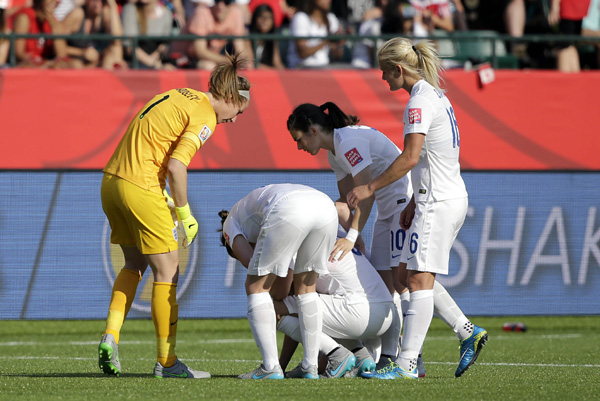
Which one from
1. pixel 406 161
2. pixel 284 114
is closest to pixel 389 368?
pixel 406 161

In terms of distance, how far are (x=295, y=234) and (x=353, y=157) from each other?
85 centimetres

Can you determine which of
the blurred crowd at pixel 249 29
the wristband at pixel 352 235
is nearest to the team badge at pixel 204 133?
the wristband at pixel 352 235

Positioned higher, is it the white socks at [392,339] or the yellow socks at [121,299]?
the yellow socks at [121,299]

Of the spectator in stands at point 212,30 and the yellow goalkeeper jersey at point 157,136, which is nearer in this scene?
the yellow goalkeeper jersey at point 157,136

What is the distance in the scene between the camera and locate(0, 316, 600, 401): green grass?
4.98 meters

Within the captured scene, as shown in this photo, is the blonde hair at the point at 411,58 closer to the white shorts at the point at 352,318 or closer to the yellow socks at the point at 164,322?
the white shorts at the point at 352,318

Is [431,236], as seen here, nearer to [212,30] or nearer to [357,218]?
[357,218]

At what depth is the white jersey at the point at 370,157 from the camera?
606 centimetres

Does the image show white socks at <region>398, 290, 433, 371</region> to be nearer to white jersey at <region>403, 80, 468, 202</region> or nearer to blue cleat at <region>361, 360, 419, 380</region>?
blue cleat at <region>361, 360, 419, 380</region>

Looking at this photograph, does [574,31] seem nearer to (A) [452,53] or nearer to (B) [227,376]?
(A) [452,53]

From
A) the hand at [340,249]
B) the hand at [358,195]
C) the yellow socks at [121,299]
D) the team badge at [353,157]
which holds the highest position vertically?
the team badge at [353,157]

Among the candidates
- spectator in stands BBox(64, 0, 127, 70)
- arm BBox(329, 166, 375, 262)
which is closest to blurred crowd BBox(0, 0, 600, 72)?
spectator in stands BBox(64, 0, 127, 70)

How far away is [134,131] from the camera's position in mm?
5828

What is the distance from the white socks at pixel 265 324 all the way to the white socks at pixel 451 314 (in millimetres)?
1120
